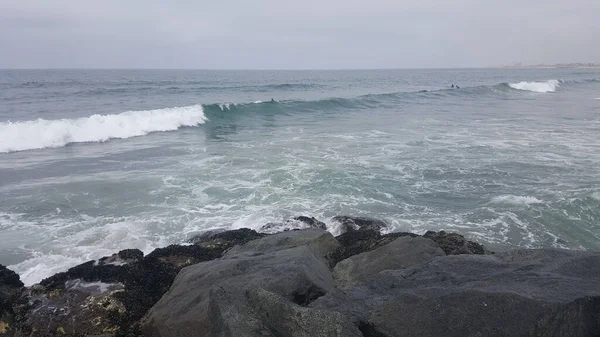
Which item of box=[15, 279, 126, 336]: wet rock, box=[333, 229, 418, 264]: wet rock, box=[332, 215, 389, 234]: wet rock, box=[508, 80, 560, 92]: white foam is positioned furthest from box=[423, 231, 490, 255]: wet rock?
box=[508, 80, 560, 92]: white foam

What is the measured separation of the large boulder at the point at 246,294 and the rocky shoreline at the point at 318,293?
1 cm

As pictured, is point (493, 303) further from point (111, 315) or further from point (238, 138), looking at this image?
point (238, 138)

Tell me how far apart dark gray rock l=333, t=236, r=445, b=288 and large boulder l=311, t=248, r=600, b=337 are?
0.90 m

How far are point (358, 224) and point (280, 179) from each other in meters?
4.55

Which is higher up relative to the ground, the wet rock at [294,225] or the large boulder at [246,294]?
the large boulder at [246,294]

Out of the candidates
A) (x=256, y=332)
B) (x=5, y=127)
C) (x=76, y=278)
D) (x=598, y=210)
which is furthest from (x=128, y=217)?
(x=5, y=127)

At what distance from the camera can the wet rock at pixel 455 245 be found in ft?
24.1

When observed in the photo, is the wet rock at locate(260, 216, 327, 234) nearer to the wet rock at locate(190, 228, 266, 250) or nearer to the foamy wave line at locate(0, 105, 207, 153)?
the wet rock at locate(190, 228, 266, 250)

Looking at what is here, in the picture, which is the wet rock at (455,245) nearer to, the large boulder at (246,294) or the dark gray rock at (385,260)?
the dark gray rock at (385,260)

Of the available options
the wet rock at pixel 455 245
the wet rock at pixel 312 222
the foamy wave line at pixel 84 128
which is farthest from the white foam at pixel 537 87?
the wet rock at pixel 455 245

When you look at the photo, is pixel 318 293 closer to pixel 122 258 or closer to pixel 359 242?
pixel 359 242

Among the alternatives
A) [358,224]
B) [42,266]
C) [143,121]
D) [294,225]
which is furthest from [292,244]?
[143,121]

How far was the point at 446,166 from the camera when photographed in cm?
1500

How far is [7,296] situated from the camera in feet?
21.4
